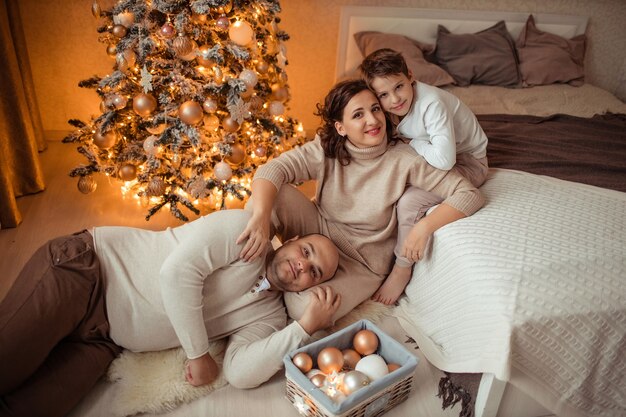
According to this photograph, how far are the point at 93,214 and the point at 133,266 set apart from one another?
1.06 meters

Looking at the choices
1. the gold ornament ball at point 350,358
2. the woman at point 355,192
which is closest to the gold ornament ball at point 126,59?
the woman at point 355,192

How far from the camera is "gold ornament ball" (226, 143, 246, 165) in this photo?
2178 millimetres

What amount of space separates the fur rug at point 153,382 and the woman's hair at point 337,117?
793mm

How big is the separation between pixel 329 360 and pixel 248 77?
1.16 metres

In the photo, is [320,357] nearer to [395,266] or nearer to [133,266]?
[395,266]

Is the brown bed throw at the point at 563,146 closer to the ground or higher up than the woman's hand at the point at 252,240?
higher up

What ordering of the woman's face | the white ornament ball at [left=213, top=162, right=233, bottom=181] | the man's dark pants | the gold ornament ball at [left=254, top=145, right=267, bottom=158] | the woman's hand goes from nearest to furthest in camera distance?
the man's dark pants < the woman's hand < the woman's face < the white ornament ball at [left=213, top=162, right=233, bottom=181] < the gold ornament ball at [left=254, top=145, right=267, bottom=158]

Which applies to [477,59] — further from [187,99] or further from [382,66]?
[187,99]

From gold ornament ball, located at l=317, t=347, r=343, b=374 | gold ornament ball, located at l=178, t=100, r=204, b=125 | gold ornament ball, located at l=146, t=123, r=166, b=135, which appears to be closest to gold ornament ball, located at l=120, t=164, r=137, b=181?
gold ornament ball, located at l=146, t=123, r=166, b=135

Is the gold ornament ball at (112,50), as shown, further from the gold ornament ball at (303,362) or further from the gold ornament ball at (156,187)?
the gold ornament ball at (303,362)

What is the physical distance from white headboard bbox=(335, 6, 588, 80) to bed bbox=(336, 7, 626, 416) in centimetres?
92

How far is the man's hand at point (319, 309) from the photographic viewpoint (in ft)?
5.17

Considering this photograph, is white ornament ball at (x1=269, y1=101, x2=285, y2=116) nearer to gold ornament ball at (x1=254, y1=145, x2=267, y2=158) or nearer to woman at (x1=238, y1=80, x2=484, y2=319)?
gold ornament ball at (x1=254, y1=145, x2=267, y2=158)

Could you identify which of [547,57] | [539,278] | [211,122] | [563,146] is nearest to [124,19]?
[211,122]
